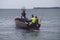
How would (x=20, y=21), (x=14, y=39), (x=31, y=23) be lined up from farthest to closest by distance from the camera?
(x=20, y=21)
(x=31, y=23)
(x=14, y=39)

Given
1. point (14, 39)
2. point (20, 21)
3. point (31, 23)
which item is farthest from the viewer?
point (20, 21)

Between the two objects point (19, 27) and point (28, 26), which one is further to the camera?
point (19, 27)

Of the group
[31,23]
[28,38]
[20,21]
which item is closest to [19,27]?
[20,21]

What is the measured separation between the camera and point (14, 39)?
31.7 meters

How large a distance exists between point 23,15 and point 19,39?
37.5 ft

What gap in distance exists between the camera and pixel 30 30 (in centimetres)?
3997

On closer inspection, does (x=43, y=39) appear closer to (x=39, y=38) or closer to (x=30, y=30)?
(x=39, y=38)

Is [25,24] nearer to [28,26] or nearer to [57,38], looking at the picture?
[28,26]

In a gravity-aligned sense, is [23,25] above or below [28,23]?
below

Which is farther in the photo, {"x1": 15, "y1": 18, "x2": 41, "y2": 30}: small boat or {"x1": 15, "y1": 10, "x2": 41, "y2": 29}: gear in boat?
A: {"x1": 15, "y1": 18, "x2": 41, "y2": 30}: small boat

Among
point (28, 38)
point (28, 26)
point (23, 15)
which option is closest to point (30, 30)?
point (28, 26)

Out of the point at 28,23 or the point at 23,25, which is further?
the point at 23,25

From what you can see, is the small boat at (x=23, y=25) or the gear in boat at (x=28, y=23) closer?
the gear in boat at (x=28, y=23)

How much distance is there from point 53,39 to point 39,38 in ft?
5.83
